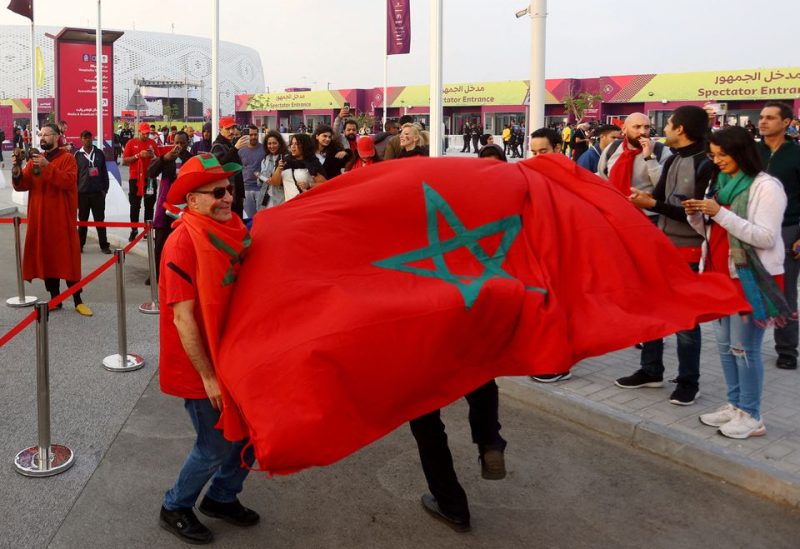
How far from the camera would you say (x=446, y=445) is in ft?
12.1

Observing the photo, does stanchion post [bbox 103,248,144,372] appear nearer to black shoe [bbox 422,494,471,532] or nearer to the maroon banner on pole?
black shoe [bbox 422,494,471,532]

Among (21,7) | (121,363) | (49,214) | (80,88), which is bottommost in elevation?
(121,363)

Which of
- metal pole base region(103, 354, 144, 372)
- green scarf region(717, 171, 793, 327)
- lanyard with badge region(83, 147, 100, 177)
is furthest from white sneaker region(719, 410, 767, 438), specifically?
lanyard with badge region(83, 147, 100, 177)

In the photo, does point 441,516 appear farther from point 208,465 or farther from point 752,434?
point 752,434

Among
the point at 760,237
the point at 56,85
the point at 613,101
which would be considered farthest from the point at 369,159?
the point at 613,101

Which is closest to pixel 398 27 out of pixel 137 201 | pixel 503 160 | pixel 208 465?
pixel 137 201

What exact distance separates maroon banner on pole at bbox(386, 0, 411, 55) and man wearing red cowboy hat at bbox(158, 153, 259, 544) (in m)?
15.9

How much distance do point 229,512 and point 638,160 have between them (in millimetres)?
3770

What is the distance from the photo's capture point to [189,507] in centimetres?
365

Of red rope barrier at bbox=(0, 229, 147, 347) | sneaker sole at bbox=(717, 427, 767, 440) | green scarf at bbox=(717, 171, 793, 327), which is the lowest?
sneaker sole at bbox=(717, 427, 767, 440)

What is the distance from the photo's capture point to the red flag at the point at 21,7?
65.0 ft

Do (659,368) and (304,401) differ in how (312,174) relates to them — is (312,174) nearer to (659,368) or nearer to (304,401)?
(659,368)

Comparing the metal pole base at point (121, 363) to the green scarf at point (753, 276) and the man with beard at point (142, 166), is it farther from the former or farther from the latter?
the man with beard at point (142, 166)

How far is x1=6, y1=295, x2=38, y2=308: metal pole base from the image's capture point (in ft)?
27.7
